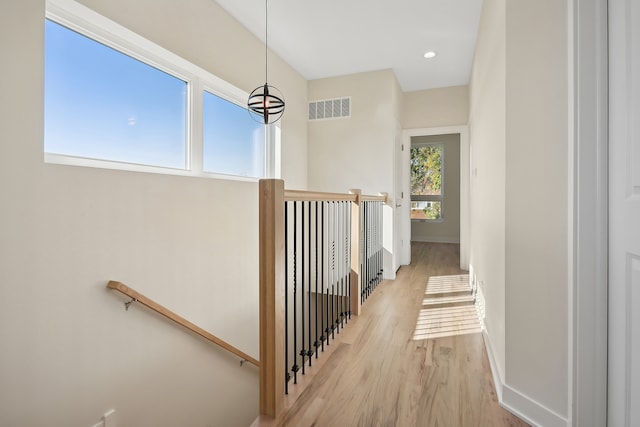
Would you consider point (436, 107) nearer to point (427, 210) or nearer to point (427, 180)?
point (427, 180)

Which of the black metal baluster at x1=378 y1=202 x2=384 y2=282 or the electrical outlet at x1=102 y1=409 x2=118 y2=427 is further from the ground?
the black metal baluster at x1=378 y1=202 x2=384 y2=282

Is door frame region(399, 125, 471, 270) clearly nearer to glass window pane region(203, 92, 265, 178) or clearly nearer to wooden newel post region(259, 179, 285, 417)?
glass window pane region(203, 92, 265, 178)

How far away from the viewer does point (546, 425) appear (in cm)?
132

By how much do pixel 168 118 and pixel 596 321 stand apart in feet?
9.60

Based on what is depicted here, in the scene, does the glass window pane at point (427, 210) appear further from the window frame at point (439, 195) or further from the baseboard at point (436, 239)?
the baseboard at point (436, 239)

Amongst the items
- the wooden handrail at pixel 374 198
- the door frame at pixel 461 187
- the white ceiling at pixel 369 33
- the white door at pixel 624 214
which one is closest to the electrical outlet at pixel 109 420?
the wooden handrail at pixel 374 198

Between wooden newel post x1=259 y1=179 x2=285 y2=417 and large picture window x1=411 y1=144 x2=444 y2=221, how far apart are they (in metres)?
6.76

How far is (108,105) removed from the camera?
2.07m

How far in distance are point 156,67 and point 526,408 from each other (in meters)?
3.19

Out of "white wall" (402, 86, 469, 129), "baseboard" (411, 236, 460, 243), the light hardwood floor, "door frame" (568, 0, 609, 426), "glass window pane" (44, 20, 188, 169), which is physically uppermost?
"white wall" (402, 86, 469, 129)

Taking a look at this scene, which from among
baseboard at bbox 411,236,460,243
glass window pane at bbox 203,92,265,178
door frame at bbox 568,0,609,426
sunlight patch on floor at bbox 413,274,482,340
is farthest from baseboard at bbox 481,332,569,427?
baseboard at bbox 411,236,460,243

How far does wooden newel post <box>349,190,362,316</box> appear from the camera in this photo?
2.78 metres

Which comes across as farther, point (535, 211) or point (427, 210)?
point (427, 210)

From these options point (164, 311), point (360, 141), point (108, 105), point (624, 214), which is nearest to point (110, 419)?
point (164, 311)
